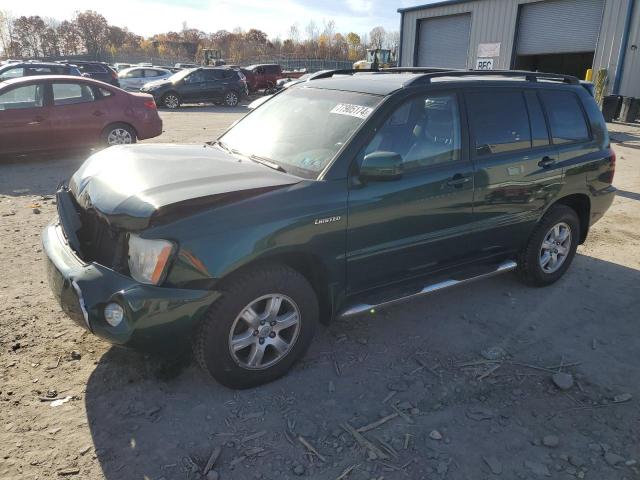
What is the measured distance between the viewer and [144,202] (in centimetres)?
279

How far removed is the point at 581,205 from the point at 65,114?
852cm

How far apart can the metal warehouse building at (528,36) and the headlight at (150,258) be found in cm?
2000

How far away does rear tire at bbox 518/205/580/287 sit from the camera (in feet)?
15.0

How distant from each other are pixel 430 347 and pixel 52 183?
22.1 ft

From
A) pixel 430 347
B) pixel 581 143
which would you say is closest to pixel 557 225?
pixel 581 143

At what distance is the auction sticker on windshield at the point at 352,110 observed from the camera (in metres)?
3.44

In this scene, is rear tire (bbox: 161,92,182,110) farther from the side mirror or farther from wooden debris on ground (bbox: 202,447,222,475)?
wooden debris on ground (bbox: 202,447,222,475)

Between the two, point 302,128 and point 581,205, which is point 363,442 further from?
point 581,205

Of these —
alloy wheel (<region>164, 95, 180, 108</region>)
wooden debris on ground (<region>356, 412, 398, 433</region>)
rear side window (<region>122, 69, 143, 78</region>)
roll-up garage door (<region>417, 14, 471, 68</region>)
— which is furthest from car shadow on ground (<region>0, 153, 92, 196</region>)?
roll-up garage door (<region>417, 14, 471, 68</region>)

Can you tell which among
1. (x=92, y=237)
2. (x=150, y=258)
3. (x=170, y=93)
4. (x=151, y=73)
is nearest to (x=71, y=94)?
(x=92, y=237)

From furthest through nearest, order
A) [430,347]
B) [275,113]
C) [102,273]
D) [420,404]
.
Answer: [275,113]
[430,347]
[420,404]
[102,273]

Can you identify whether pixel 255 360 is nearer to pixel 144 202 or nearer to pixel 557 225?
pixel 144 202

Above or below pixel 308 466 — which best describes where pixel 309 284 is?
above

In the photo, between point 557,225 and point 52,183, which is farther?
point 52,183
